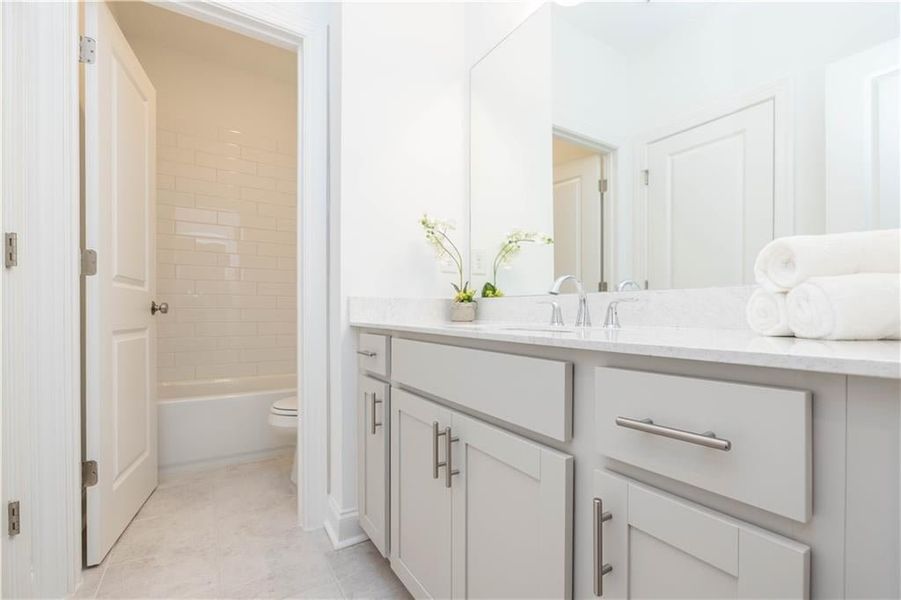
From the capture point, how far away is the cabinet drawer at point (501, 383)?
750mm

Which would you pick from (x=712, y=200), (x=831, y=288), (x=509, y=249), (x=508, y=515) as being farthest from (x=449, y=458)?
(x=509, y=249)

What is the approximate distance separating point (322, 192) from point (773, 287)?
157 cm

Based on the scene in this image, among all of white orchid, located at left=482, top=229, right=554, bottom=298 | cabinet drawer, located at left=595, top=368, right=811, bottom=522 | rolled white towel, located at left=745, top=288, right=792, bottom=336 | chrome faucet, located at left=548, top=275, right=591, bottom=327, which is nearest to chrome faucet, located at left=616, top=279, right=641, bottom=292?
chrome faucet, located at left=548, top=275, right=591, bottom=327

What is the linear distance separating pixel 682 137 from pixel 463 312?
100 cm

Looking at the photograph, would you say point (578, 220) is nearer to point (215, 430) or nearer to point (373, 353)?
point (373, 353)

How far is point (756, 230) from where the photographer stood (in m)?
1.04

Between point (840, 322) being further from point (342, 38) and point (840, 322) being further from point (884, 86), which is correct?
point (342, 38)

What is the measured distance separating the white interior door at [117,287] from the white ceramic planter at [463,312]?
1.28 m

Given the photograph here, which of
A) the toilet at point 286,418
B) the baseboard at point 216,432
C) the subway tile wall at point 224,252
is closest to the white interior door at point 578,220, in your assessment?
the toilet at point 286,418

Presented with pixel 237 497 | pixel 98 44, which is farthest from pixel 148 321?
pixel 98 44

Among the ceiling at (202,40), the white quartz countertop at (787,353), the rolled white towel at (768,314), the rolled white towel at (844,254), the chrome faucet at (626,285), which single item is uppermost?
the ceiling at (202,40)

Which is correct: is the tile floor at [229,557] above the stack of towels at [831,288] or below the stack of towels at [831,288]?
below

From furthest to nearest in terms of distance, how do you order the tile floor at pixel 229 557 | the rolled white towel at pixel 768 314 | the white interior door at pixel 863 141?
the tile floor at pixel 229 557, the white interior door at pixel 863 141, the rolled white towel at pixel 768 314

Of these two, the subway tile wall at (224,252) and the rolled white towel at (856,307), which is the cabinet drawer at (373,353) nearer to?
the rolled white towel at (856,307)
